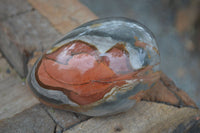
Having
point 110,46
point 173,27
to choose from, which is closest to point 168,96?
point 110,46

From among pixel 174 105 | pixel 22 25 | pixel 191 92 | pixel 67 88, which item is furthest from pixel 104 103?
pixel 191 92

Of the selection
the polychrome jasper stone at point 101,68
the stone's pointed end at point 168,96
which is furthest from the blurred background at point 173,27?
the polychrome jasper stone at point 101,68

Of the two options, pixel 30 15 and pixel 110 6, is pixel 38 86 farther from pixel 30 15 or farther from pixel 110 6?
pixel 110 6

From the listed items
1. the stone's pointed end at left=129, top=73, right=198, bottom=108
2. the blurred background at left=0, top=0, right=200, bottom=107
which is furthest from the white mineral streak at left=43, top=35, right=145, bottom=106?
the blurred background at left=0, top=0, right=200, bottom=107

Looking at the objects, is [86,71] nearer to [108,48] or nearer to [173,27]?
[108,48]

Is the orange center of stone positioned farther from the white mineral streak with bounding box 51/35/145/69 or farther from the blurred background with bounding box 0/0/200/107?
the blurred background with bounding box 0/0/200/107

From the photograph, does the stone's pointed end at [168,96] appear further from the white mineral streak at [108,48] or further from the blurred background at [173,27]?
the blurred background at [173,27]
